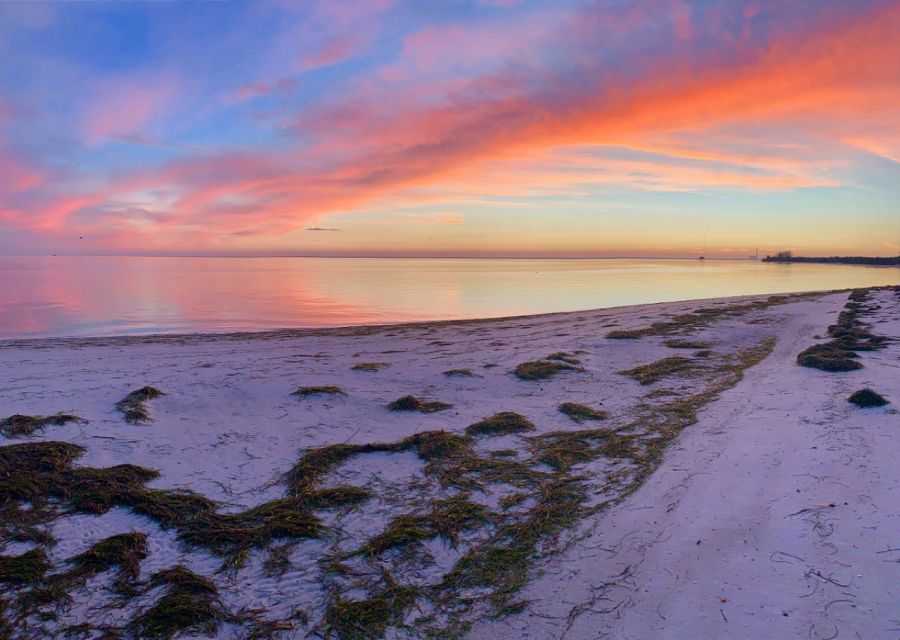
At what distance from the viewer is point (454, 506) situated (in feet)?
16.3

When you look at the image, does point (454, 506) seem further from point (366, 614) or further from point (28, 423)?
point (28, 423)

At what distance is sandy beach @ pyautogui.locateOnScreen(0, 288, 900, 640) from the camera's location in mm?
3418

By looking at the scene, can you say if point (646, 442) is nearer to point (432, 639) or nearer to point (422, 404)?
point (422, 404)

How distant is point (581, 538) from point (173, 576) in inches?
130

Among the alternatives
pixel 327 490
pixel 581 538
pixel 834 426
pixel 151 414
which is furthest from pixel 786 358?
pixel 151 414

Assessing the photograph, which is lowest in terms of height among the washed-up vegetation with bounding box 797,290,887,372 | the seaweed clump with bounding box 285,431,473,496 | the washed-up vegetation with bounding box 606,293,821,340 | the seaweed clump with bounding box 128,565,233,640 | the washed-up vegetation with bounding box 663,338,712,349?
the seaweed clump with bounding box 128,565,233,640

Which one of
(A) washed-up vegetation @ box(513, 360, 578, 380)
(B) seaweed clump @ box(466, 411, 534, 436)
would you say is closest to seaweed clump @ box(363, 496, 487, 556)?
(B) seaweed clump @ box(466, 411, 534, 436)

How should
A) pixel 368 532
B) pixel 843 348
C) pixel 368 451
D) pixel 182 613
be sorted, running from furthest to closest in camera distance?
1. pixel 843 348
2. pixel 368 451
3. pixel 368 532
4. pixel 182 613

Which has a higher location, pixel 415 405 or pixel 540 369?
pixel 540 369

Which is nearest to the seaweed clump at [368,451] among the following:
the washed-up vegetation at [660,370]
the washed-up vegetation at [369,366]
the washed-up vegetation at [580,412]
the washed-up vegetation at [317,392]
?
the washed-up vegetation at [580,412]

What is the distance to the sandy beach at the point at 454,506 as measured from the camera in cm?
342

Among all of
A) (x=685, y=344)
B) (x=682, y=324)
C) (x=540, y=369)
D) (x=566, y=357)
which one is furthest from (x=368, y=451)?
(x=682, y=324)

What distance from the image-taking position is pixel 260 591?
3752 millimetres

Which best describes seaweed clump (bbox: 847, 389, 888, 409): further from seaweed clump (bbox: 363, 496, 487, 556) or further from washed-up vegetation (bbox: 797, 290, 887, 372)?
seaweed clump (bbox: 363, 496, 487, 556)
